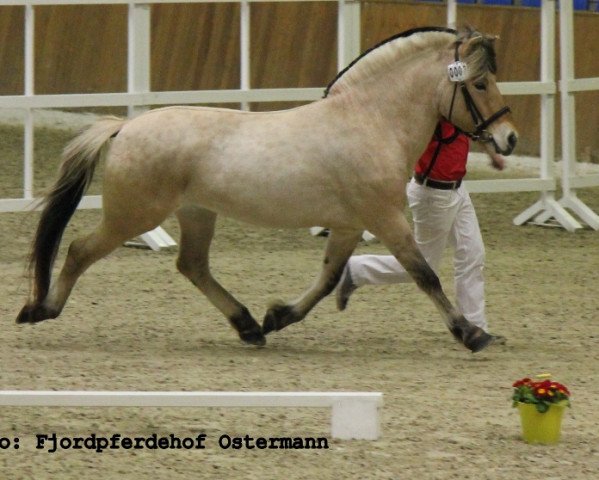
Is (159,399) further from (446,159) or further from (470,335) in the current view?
(446,159)

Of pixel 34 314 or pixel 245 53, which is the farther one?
pixel 245 53

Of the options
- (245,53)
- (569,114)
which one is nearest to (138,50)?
(245,53)

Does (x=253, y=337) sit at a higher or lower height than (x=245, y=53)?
lower

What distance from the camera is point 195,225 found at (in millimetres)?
7656

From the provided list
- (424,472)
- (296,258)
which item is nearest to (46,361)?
(424,472)

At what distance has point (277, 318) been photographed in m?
7.62

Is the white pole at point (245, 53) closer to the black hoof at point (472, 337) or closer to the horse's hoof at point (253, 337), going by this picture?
the horse's hoof at point (253, 337)

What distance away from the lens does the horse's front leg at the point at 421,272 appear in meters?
7.09

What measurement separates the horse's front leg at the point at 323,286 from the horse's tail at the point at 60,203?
1.15 meters

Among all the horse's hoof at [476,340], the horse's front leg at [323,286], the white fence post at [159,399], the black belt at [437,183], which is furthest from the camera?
the horse's front leg at [323,286]

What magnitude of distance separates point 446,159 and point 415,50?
569 millimetres

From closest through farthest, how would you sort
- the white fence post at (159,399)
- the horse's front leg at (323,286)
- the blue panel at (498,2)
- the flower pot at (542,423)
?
the white fence post at (159,399) < the flower pot at (542,423) < the horse's front leg at (323,286) < the blue panel at (498,2)

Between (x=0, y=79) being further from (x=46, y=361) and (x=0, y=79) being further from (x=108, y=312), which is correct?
(x=46, y=361)

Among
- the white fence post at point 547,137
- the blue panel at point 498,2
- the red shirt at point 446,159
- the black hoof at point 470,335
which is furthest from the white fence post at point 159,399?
the blue panel at point 498,2
